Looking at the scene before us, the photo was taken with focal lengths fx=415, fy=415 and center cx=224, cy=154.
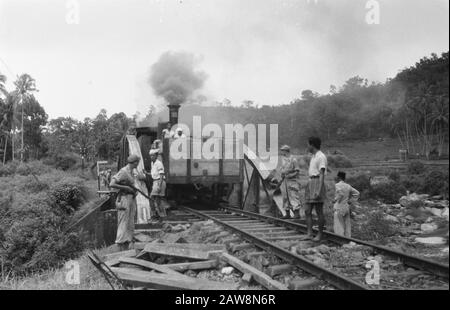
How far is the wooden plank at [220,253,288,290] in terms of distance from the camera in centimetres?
455

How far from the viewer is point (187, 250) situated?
6051 millimetres

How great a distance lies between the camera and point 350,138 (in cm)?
2469

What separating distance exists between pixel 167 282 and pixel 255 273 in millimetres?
1049

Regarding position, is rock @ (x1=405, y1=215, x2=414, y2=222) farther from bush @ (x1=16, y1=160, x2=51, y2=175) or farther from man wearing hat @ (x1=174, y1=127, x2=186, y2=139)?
bush @ (x1=16, y1=160, x2=51, y2=175)

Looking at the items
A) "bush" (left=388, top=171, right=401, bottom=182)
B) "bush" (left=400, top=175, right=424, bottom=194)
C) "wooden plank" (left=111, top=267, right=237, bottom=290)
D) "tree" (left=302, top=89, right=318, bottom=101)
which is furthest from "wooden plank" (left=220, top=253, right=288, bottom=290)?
"tree" (left=302, top=89, right=318, bottom=101)

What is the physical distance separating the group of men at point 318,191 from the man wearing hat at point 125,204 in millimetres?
3003

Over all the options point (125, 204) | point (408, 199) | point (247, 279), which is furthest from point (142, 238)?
point (408, 199)

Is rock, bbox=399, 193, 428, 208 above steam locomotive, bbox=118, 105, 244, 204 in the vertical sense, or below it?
below

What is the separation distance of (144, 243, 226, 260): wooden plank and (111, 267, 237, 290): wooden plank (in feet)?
2.55

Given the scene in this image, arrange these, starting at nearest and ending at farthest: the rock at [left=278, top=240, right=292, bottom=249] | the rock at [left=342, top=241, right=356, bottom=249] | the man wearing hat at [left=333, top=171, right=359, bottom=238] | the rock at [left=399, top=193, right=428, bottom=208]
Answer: the rock at [left=342, top=241, right=356, bottom=249], the rock at [left=278, top=240, right=292, bottom=249], the man wearing hat at [left=333, top=171, right=359, bottom=238], the rock at [left=399, top=193, right=428, bottom=208]

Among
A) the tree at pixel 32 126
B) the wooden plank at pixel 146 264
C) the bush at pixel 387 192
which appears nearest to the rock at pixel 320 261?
the wooden plank at pixel 146 264

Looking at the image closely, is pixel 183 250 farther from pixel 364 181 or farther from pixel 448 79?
pixel 364 181

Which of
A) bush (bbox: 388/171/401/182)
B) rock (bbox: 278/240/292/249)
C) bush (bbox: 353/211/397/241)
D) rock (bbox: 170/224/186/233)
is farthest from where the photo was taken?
bush (bbox: 388/171/401/182)

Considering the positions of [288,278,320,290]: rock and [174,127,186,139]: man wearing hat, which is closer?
[288,278,320,290]: rock
